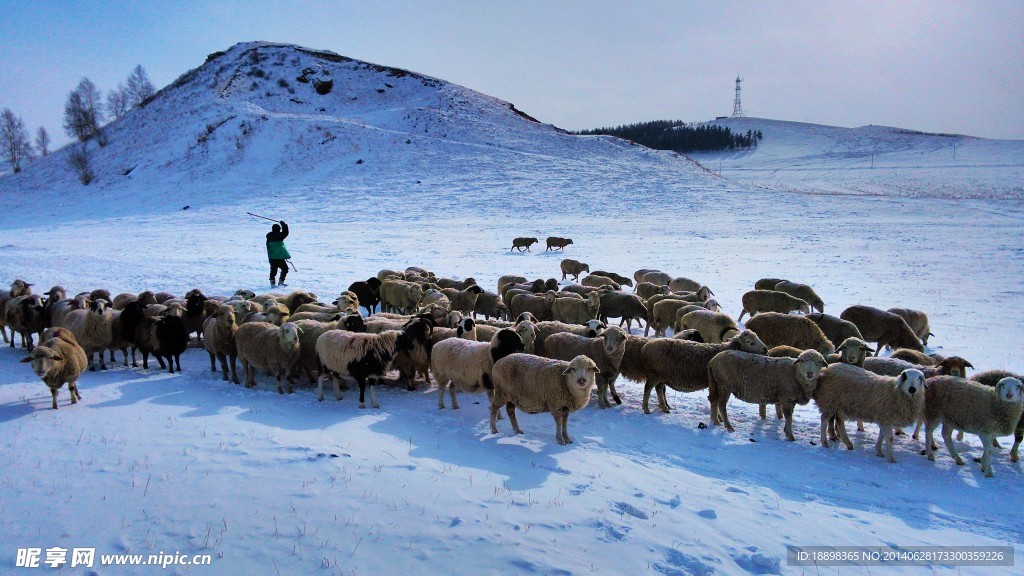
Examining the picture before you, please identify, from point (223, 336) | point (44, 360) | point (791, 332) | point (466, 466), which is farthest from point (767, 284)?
point (44, 360)

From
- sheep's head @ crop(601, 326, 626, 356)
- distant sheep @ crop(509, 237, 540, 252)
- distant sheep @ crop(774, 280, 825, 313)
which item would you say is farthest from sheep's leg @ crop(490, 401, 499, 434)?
distant sheep @ crop(509, 237, 540, 252)

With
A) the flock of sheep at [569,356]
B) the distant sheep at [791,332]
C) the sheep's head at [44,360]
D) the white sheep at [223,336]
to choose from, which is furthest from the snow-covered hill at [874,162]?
the sheep's head at [44,360]

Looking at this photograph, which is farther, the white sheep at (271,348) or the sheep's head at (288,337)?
the white sheep at (271,348)

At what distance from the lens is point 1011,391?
7387mm

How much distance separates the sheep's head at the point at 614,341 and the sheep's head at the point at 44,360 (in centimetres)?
873

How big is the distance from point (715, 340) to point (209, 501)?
9.79 meters

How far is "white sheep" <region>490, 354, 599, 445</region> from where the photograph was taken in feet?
26.8

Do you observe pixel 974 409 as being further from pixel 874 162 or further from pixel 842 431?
pixel 874 162

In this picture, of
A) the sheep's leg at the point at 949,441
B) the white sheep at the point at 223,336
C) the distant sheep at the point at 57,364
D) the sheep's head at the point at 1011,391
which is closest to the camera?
the sheep's head at the point at 1011,391

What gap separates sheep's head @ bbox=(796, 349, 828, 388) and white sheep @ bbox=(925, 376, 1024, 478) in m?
1.45

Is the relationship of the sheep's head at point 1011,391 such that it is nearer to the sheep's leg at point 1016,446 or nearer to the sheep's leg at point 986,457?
the sheep's leg at point 986,457

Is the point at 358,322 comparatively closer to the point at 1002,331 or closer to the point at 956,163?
the point at 1002,331

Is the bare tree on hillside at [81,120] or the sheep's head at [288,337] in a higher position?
the bare tree on hillside at [81,120]

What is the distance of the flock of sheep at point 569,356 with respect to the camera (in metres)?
8.04
